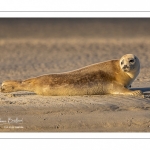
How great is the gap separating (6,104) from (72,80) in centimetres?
119

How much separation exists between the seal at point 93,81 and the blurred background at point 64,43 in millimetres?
2568

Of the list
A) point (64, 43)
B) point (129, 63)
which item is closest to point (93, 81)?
point (129, 63)

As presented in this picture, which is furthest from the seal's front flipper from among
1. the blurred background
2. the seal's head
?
the blurred background

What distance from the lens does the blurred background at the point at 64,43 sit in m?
14.2

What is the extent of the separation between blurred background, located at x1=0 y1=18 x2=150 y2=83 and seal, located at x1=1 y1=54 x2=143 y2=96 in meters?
2.57

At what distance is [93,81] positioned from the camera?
362 inches

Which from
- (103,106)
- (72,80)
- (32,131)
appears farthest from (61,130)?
(72,80)

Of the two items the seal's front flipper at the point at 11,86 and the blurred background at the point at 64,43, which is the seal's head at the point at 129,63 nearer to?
the seal's front flipper at the point at 11,86

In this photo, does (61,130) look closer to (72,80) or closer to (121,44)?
(72,80)
